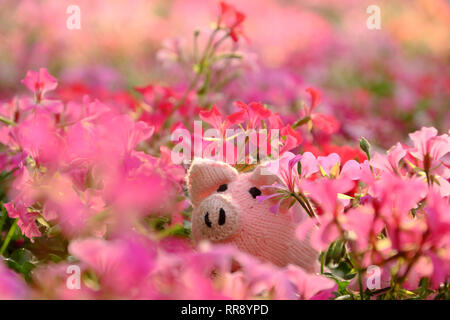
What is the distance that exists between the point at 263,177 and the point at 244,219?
0.05 meters

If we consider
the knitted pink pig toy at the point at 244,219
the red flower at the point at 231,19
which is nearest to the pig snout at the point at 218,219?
the knitted pink pig toy at the point at 244,219

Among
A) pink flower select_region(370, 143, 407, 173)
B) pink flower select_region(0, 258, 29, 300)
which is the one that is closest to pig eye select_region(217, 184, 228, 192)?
pink flower select_region(370, 143, 407, 173)

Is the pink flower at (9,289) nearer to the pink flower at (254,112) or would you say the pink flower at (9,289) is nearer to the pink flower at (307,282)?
the pink flower at (307,282)

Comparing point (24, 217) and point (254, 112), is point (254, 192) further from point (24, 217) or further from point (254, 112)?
point (24, 217)

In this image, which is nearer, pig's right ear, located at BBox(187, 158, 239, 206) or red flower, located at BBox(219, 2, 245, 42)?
pig's right ear, located at BBox(187, 158, 239, 206)

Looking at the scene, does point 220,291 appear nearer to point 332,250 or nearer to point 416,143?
point 332,250

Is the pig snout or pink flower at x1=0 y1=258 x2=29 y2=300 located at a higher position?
the pig snout

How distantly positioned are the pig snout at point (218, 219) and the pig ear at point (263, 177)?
39mm

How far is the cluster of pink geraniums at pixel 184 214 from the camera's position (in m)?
0.43

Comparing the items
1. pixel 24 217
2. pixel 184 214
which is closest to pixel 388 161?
pixel 184 214

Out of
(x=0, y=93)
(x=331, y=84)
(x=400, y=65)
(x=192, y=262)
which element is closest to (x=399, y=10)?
(x=400, y=65)

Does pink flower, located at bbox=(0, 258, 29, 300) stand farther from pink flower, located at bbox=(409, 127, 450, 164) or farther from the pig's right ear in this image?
pink flower, located at bbox=(409, 127, 450, 164)

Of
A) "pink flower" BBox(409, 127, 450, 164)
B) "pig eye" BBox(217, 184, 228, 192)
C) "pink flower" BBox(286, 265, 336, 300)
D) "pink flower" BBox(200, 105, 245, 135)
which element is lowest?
"pink flower" BBox(286, 265, 336, 300)

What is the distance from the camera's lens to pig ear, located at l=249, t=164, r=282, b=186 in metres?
0.61
